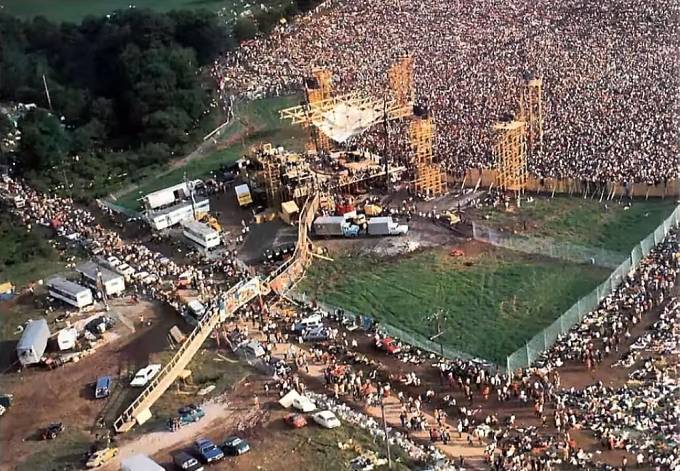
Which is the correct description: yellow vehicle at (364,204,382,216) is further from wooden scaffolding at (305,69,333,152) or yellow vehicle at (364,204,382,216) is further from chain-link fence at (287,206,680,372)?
chain-link fence at (287,206,680,372)

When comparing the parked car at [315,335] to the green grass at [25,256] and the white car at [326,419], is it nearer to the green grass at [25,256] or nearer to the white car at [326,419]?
the white car at [326,419]

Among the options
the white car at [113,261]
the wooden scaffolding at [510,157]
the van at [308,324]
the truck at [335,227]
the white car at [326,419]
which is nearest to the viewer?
the white car at [326,419]

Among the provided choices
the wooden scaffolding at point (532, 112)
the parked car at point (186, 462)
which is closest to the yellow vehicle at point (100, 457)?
the parked car at point (186, 462)

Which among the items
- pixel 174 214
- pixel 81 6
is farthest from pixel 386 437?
pixel 81 6

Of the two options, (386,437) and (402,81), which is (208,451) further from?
(402,81)

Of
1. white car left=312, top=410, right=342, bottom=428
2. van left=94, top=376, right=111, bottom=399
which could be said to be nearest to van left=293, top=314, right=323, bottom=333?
white car left=312, top=410, right=342, bottom=428

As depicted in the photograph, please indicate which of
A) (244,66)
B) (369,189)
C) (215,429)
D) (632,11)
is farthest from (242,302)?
(632,11)
